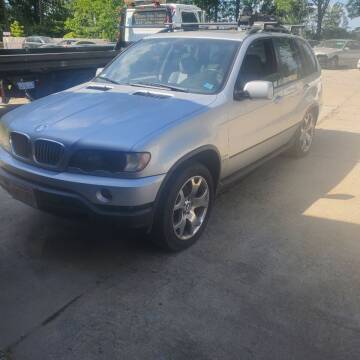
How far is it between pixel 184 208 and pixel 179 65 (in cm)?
157

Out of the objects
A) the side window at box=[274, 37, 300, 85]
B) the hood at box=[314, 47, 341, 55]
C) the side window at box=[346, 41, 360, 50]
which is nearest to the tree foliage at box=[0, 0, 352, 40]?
the hood at box=[314, 47, 341, 55]

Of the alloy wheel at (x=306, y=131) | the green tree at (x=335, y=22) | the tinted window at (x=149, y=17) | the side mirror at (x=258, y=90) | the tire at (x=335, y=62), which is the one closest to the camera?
the side mirror at (x=258, y=90)

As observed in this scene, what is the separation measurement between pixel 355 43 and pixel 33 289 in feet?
98.4

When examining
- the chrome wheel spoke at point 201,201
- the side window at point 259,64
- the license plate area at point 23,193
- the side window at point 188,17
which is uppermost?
the side window at point 188,17

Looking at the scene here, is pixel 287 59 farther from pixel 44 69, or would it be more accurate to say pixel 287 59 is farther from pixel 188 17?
pixel 188 17

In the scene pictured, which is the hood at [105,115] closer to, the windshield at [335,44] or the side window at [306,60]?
the side window at [306,60]

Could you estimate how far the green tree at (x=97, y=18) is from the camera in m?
25.6

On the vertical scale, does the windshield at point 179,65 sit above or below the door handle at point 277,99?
above

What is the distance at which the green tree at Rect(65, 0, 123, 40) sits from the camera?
25562 mm

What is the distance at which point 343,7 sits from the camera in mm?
54531

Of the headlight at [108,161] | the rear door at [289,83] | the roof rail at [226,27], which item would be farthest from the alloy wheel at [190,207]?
the roof rail at [226,27]

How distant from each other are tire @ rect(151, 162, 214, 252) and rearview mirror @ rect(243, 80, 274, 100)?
0.88 meters

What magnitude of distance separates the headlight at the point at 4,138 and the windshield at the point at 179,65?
4.31ft

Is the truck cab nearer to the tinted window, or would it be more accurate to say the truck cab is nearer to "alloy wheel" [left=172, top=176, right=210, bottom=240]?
the tinted window
